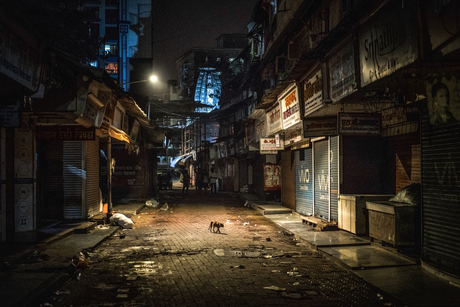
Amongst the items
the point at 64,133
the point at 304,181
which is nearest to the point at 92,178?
the point at 64,133

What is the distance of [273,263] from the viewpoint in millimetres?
8188

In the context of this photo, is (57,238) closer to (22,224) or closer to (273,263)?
(22,224)

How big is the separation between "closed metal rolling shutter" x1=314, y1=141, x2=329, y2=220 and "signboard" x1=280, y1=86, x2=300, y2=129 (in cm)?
172

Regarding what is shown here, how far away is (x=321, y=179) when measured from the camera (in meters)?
14.2

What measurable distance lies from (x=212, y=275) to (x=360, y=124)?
6225mm

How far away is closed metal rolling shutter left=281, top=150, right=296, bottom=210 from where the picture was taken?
18.2 metres

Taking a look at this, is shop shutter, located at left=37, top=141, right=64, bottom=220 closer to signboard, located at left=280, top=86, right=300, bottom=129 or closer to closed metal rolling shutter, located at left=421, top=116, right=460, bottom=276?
signboard, located at left=280, top=86, right=300, bottom=129

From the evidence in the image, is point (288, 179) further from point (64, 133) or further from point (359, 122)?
point (64, 133)

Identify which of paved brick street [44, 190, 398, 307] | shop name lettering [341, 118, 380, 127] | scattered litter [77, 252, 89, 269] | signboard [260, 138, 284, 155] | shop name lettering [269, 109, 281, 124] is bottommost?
paved brick street [44, 190, 398, 307]

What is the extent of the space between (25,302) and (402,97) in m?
8.68

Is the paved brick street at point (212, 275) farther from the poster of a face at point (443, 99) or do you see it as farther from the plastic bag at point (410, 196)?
the poster of a face at point (443, 99)

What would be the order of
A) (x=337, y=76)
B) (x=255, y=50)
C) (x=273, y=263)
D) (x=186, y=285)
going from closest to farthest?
(x=186, y=285) < (x=273, y=263) < (x=337, y=76) < (x=255, y=50)

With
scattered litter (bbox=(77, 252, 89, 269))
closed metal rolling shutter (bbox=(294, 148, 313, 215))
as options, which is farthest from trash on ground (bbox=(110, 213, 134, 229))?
closed metal rolling shutter (bbox=(294, 148, 313, 215))

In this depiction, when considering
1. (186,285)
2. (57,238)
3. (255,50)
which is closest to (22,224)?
(57,238)
